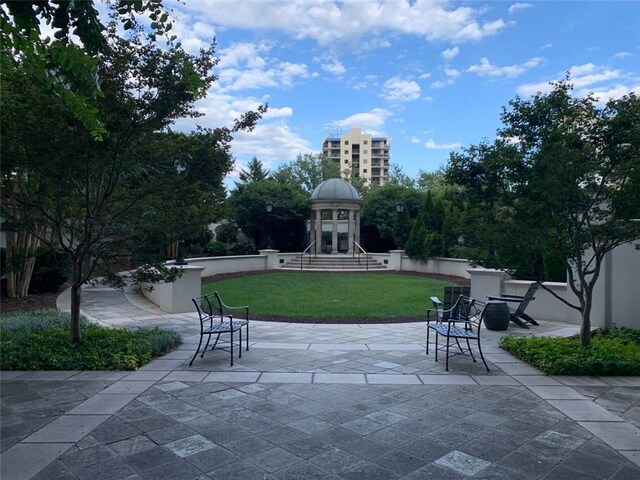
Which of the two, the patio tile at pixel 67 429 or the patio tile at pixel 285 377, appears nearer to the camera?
the patio tile at pixel 67 429

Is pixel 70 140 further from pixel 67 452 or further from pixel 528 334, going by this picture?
pixel 528 334

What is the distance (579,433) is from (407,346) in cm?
345

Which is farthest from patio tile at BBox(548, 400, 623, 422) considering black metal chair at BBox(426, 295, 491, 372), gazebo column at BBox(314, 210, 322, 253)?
gazebo column at BBox(314, 210, 322, 253)

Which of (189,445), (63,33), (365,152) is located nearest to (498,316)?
(189,445)

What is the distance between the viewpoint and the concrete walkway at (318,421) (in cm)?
318

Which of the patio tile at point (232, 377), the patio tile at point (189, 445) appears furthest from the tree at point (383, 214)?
the patio tile at point (189, 445)

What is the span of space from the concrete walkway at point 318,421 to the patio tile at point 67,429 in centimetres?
2

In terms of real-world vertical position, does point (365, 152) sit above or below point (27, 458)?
above

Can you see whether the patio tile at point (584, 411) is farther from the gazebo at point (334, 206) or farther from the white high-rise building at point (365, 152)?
the white high-rise building at point (365, 152)

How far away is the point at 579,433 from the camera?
12.5 ft

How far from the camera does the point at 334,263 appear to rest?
79.6 ft

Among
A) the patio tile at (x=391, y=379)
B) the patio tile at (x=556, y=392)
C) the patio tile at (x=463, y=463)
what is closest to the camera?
the patio tile at (x=463, y=463)

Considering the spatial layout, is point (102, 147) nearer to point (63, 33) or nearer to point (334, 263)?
point (63, 33)

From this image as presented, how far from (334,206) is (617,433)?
2334cm
